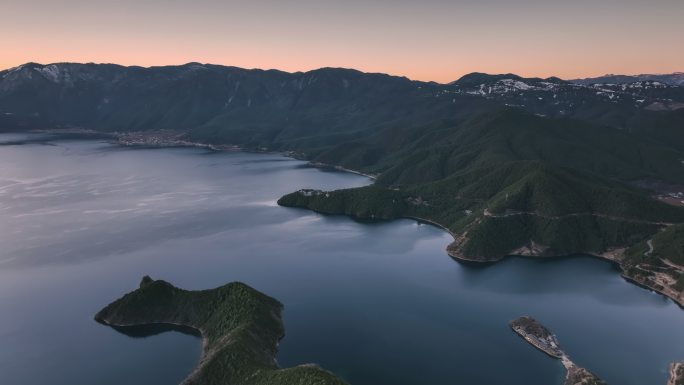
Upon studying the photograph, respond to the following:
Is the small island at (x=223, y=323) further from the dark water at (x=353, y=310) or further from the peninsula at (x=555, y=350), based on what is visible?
the peninsula at (x=555, y=350)

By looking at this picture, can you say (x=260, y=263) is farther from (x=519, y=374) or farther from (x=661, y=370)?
(x=661, y=370)

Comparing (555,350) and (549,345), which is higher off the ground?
(549,345)

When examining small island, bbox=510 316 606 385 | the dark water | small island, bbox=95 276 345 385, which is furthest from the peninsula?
small island, bbox=95 276 345 385

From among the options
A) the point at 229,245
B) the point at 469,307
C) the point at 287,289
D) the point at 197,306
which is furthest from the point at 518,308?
the point at 229,245

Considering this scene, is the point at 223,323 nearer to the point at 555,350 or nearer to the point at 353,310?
the point at 353,310

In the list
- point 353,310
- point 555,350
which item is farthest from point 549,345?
A: point 353,310

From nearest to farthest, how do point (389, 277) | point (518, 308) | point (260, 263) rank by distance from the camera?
point (518, 308), point (389, 277), point (260, 263)
